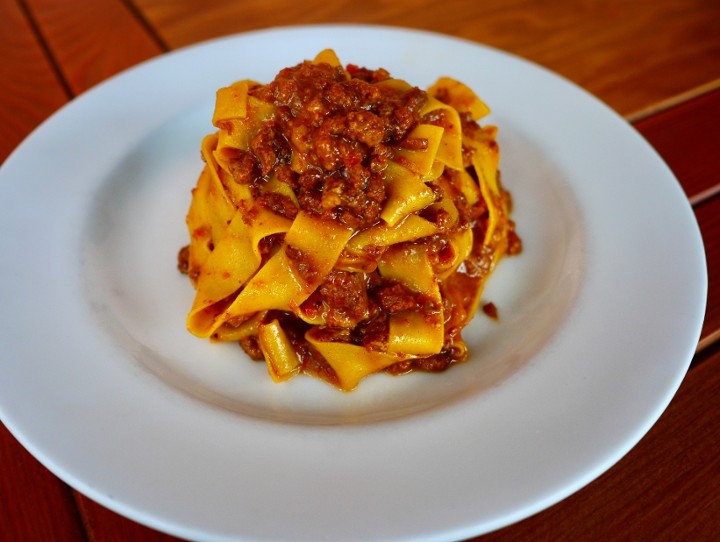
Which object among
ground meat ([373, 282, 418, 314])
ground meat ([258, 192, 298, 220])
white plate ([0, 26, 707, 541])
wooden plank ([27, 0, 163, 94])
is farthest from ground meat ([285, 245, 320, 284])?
wooden plank ([27, 0, 163, 94])

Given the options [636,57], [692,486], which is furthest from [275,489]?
[636,57]

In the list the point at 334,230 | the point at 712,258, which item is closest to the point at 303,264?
the point at 334,230

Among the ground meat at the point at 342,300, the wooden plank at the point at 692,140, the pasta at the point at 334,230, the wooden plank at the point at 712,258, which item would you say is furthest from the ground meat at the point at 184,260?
the wooden plank at the point at 692,140

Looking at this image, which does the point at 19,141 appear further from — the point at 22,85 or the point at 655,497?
the point at 655,497

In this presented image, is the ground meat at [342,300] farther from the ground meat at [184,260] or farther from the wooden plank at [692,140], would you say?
the wooden plank at [692,140]

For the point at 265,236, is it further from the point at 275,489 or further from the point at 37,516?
the point at 37,516

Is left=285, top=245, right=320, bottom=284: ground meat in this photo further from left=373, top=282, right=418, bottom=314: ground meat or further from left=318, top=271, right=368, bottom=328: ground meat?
left=373, top=282, right=418, bottom=314: ground meat
